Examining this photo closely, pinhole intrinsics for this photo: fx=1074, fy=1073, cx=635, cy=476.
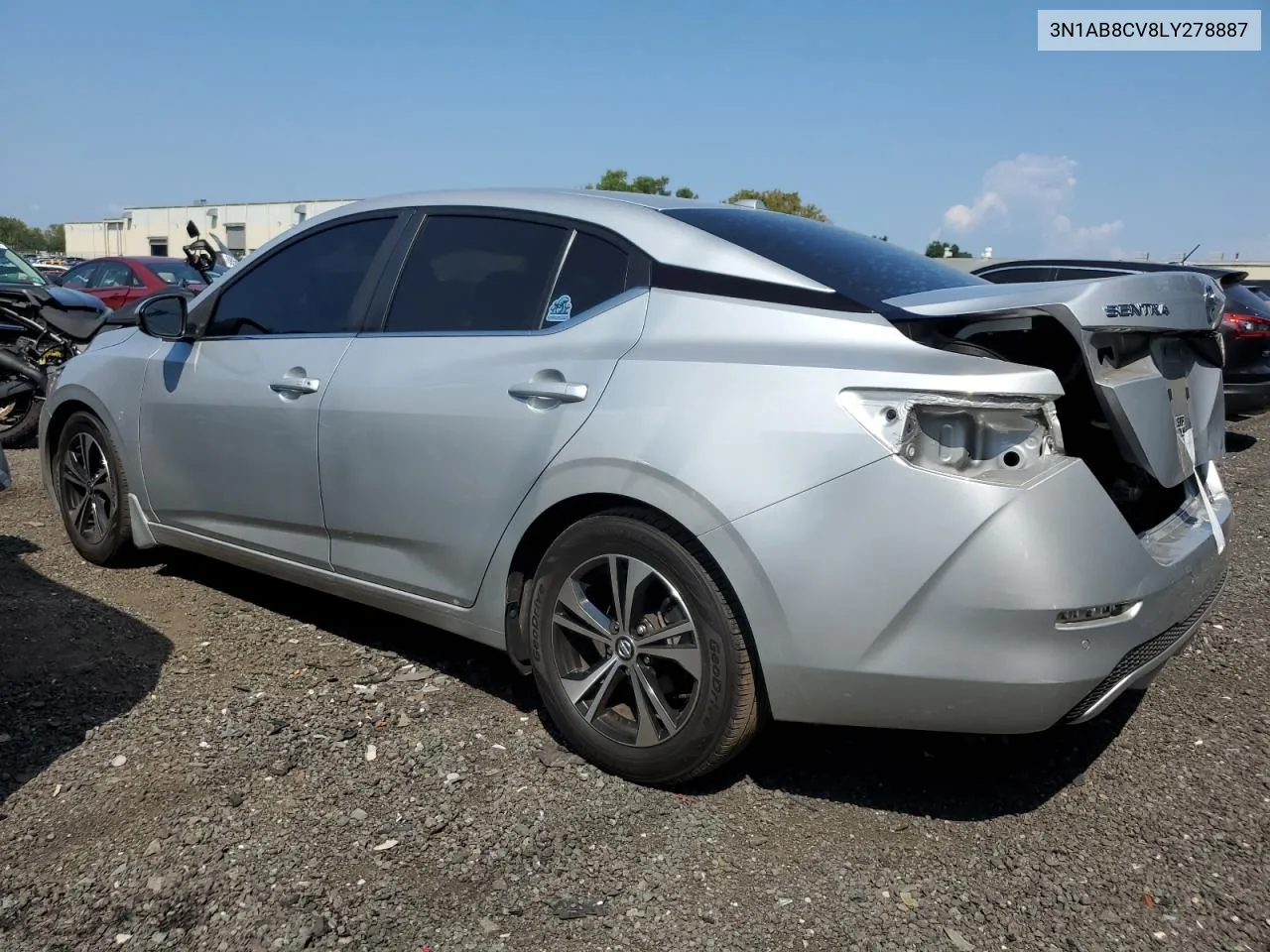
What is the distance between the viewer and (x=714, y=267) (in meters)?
2.98

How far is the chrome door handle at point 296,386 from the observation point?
374 centimetres

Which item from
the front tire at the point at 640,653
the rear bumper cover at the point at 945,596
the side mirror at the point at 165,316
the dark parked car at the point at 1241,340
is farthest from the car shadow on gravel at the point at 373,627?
the dark parked car at the point at 1241,340

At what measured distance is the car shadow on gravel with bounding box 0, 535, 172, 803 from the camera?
3303mm

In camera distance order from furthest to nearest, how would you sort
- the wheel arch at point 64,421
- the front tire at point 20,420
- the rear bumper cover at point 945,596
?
the front tire at point 20,420, the wheel arch at point 64,421, the rear bumper cover at point 945,596

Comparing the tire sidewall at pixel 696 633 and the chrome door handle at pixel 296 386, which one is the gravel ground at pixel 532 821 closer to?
the tire sidewall at pixel 696 633

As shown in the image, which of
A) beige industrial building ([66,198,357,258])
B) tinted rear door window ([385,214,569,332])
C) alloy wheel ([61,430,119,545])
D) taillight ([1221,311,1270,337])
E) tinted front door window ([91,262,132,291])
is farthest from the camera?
beige industrial building ([66,198,357,258])

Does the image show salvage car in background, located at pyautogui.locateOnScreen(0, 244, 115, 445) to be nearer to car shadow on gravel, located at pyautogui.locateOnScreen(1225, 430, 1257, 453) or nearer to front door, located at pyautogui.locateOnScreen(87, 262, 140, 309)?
front door, located at pyautogui.locateOnScreen(87, 262, 140, 309)

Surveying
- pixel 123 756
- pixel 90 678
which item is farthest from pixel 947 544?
pixel 90 678

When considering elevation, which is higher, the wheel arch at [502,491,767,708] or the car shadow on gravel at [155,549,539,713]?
the wheel arch at [502,491,767,708]

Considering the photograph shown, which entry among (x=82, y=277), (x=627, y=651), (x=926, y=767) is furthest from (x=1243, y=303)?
(x=82, y=277)

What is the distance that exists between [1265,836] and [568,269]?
2.47m

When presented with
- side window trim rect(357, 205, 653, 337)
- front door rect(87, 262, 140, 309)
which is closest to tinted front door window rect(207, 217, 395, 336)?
side window trim rect(357, 205, 653, 337)

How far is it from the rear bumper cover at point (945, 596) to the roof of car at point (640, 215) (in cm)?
69

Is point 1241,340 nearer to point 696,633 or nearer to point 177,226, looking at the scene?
point 696,633
